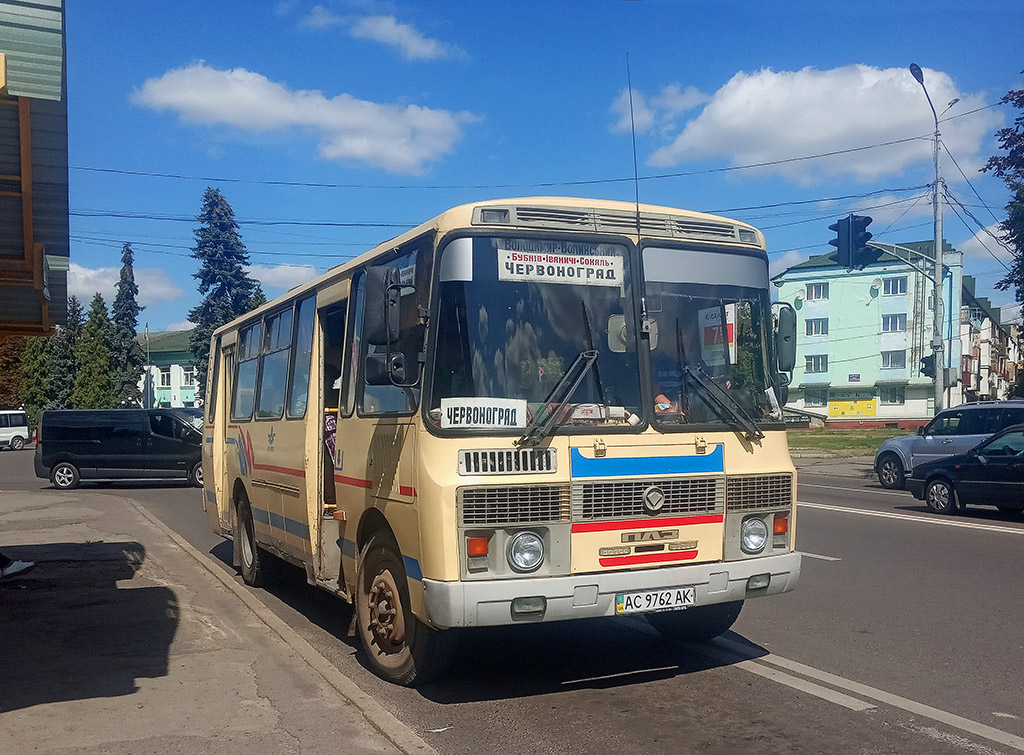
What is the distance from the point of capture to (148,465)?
82.2 ft

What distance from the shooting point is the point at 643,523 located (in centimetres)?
586

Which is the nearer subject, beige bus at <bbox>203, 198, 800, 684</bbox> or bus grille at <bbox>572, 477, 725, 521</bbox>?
beige bus at <bbox>203, 198, 800, 684</bbox>

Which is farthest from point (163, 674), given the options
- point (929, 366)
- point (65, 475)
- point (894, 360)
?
point (894, 360)

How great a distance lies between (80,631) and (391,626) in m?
3.05

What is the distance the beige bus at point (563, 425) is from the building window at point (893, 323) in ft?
215

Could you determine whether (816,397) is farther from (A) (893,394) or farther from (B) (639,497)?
(B) (639,497)

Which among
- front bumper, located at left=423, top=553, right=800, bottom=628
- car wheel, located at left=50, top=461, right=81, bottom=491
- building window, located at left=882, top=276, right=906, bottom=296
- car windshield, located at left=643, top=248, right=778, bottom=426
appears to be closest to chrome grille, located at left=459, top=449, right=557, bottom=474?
front bumper, located at left=423, top=553, right=800, bottom=628

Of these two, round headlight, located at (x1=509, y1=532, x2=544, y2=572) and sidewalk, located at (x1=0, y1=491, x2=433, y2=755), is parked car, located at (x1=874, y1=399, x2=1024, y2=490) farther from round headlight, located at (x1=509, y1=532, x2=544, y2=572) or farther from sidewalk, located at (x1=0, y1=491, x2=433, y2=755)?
round headlight, located at (x1=509, y1=532, x2=544, y2=572)

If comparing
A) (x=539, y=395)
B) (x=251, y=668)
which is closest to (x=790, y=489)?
(x=539, y=395)

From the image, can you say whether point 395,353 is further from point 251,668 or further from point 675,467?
point 251,668

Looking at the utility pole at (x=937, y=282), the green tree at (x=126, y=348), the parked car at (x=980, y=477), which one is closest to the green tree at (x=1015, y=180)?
the utility pole at (x=937, y=282)

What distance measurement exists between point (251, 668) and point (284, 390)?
2966mm

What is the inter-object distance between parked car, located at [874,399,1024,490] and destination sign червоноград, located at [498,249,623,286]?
14.4 metres

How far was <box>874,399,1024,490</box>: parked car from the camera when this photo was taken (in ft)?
61.5
